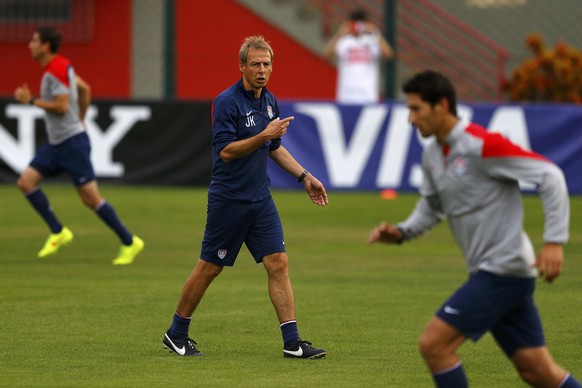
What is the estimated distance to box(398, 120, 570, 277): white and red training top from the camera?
19.9 ft

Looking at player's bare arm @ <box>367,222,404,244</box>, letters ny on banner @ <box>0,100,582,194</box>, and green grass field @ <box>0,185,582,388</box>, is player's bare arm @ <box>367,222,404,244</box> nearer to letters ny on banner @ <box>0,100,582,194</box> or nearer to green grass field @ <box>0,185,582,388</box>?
green grass field @ <box>0,185,582,388</box>

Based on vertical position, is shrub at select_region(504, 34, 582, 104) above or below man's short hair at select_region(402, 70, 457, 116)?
below

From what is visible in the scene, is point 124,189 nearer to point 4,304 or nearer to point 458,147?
point 4,304

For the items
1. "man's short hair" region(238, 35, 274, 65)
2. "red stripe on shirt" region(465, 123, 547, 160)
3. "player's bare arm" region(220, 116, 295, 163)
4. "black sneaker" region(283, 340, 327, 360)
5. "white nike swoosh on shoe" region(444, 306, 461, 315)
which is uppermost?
"man's short hair" region(238, 35, 274, 65)

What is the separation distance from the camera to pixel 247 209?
27.9 feet

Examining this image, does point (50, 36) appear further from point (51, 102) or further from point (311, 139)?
point (311, 139)

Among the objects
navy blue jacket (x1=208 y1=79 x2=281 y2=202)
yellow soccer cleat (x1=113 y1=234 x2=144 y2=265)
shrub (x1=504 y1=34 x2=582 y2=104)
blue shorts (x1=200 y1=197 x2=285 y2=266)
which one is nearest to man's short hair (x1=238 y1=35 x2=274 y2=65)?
navy blue jacket (x1=208 y1=79 x2=281 y2=202)

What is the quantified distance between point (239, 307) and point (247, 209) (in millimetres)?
2293

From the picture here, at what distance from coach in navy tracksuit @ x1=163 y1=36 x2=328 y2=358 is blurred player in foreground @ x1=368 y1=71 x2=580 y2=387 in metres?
2.21

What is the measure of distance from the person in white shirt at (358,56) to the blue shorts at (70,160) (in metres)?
8.36

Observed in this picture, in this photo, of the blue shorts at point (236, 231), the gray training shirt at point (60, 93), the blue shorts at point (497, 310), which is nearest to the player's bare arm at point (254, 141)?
the blue shorts at point (236, 231)

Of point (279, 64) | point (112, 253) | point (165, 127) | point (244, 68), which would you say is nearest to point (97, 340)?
A: point (244, 68)

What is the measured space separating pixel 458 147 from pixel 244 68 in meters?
2.54

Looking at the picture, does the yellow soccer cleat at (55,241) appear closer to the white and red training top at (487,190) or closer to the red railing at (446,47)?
the white and red training top at (487,190)
